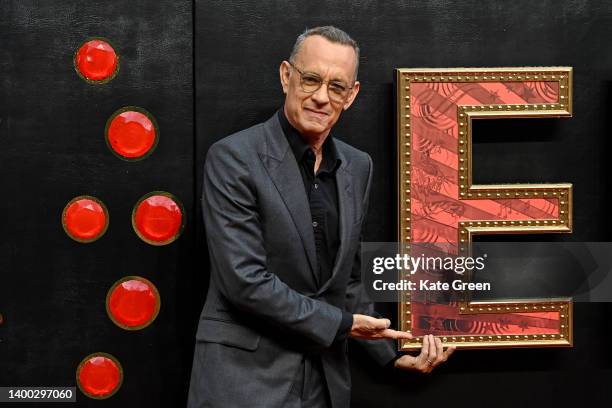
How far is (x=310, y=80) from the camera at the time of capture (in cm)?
242

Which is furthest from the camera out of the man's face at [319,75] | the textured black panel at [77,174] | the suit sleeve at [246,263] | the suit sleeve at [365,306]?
the textured black panel at [77,174]

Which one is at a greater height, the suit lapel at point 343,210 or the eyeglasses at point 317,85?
the eyeglasses at point 317,85

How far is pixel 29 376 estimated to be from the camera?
2.83 m

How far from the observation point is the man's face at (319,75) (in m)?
2.40

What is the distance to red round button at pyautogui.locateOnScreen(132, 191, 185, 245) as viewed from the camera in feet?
9.21

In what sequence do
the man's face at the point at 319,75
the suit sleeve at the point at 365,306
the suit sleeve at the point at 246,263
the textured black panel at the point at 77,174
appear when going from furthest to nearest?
1. the textured black panel at the point at 77,174
2. the suit sleeve at the point at 365,306
3. the man's face at the point at 319,75
4. the suit sleeve at the point at 246,263

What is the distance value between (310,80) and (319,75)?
0.10ft

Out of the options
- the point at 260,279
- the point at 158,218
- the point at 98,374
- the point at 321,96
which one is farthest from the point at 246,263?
the point at 98,374

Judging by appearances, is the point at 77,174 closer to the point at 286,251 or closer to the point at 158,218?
the point at 158,218

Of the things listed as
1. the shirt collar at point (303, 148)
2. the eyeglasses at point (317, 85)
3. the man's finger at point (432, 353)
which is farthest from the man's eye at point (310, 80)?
the man's finger at point (432, 353)

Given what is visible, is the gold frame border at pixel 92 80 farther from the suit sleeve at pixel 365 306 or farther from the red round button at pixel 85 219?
the suit sleeve at pixel 365 306

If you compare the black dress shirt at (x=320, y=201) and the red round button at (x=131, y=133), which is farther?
the red round button at (x=131, y=133)

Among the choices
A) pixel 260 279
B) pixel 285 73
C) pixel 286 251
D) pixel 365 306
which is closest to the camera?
pixel 260 279

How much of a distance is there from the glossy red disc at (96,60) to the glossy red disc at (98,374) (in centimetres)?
88
